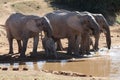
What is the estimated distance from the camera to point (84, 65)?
19.8 m

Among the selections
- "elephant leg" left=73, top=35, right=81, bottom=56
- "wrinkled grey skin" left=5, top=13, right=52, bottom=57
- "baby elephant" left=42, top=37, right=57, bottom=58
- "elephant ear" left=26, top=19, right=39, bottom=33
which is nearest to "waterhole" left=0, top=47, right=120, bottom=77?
"elephant leg" left=73, top=35, right=81, bottom=56

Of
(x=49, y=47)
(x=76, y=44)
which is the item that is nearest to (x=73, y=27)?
(x=76, y=44)

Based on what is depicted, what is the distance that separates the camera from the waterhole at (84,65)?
58.2 feet

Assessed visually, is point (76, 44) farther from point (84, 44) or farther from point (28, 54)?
point (28, 54)

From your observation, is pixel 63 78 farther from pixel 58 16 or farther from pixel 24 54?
pixel 58 16

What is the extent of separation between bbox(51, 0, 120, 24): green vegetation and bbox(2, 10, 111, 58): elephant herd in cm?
1610

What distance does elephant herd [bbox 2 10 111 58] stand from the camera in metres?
22.0

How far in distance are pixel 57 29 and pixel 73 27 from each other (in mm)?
1096

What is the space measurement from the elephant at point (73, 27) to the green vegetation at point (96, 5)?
55.7 ft

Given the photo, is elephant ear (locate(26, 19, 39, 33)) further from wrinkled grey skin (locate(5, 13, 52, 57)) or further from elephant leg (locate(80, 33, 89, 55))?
elephant leg (locate(80, 33, 89, 55))

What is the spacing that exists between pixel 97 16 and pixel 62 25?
2.38m

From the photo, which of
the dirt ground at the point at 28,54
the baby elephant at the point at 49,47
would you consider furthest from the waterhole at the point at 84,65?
the dirt ground at the point at 28,54

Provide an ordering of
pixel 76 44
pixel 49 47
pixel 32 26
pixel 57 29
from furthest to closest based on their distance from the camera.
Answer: pixel 57 29 < pixel 76 44 < pixel 49 47 < pixel 32 26

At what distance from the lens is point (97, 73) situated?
17.7 meters
